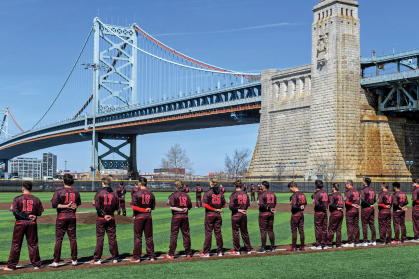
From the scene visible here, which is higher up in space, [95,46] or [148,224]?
[95,46]

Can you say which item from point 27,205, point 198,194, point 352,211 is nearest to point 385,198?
point 352,211

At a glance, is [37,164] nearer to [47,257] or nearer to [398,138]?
[398,138]

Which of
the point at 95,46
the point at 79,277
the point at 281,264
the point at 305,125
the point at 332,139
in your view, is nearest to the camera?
the point at 79,277

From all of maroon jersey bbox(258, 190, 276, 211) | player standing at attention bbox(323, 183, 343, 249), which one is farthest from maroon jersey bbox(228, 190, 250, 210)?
player standing at attention bbox(323, 183, 343, 249)

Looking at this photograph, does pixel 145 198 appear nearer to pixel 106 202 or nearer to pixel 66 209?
pixel 106 202

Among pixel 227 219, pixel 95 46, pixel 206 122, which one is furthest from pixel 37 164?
pixel 227 219

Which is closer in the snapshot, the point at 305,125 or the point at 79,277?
the point at 79,277

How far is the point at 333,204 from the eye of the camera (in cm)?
1361

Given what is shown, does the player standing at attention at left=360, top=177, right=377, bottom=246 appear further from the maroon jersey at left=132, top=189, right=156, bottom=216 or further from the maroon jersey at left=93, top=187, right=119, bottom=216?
the maroon jersey at left=93, top=187, right=119, bottom=216

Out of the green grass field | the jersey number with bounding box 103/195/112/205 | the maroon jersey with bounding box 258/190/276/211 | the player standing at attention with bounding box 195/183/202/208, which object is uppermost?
the jersey number with bounding box 103/195/112/205

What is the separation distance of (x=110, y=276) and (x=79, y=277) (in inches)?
23.6

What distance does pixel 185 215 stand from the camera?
1211cm

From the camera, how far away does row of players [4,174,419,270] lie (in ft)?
35.4

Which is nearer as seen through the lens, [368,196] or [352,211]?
[352,211]
